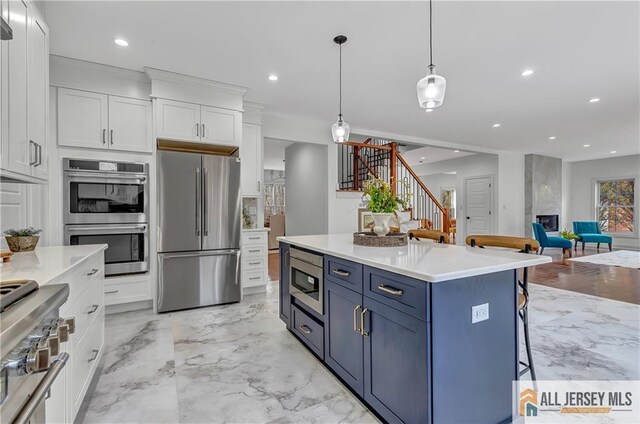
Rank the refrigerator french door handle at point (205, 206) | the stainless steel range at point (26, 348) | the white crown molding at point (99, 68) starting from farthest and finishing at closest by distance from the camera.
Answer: the refrigerator french door handle at point (205, 206), the white crown molding at point (99, 68), the stainless steel range at point (26, 348)

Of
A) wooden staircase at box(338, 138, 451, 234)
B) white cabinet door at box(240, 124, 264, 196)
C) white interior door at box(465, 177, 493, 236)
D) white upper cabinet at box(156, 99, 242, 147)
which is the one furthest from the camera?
white interior door at box(465, 177, 493, 236)

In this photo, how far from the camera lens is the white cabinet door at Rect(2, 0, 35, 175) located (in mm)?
1552

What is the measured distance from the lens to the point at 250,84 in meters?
3.76

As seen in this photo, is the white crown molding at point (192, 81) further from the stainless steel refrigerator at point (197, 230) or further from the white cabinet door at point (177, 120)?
the stainless steel refrigerator at point (197, 230)

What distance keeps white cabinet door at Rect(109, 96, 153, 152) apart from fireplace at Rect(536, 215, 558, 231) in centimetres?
1004

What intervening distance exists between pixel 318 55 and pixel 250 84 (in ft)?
3.60

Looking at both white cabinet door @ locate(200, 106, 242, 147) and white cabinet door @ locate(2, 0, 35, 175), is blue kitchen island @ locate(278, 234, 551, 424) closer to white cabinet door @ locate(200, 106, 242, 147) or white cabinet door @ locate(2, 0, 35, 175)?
white cabinet door @ locate(2, 0, 35, 175)

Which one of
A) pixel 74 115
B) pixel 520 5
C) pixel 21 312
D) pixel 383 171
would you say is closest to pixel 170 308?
pixel 74 115

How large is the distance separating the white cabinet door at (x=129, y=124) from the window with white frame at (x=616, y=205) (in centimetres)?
1237

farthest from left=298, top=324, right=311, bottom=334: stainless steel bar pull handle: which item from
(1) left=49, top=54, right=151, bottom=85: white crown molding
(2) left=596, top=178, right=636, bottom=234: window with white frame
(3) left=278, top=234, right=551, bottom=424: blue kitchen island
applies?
(2) left=596, top=178, right=636, bottom=234: window with white frame

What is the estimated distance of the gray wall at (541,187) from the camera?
8547 mm

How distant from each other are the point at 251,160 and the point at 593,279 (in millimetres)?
5812

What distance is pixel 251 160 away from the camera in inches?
171

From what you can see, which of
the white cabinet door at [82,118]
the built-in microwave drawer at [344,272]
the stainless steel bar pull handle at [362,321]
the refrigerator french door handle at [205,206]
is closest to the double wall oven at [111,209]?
the white cabinet door at [82,118]
